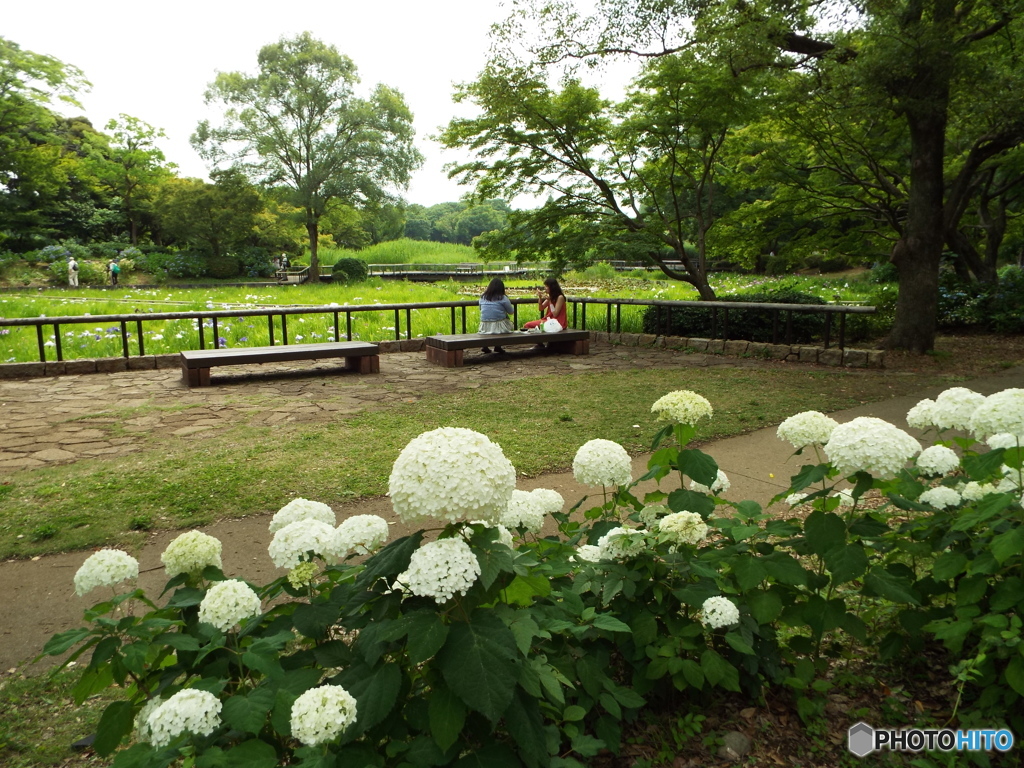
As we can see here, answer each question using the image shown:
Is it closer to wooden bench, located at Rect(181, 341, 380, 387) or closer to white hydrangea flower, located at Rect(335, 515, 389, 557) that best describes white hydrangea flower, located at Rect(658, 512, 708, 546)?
white hydrangea flower, located at Rect(335, 515, 389, 557)

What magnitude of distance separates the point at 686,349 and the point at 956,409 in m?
8.49

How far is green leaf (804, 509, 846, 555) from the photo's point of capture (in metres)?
1.69

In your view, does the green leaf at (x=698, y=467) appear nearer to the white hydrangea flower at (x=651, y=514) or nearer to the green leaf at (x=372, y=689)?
the white hydrangea flower at (x=651, y=514)

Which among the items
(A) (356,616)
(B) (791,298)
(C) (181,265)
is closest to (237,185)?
(C) (181,265)

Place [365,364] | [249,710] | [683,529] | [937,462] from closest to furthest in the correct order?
[249,710] < [683,529] < [937,462] < [365,364]

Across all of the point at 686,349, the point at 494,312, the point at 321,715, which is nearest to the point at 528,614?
the point at 321,715

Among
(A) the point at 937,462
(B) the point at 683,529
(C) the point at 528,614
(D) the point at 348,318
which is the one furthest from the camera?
(D) the point at 348,318

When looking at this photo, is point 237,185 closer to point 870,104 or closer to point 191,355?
point 191,355

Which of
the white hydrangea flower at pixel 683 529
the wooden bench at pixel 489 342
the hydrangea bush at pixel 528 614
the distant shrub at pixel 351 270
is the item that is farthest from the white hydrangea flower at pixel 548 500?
the distant shrub at pixel 351 270

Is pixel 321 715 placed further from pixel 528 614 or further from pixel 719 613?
pixel 719 613

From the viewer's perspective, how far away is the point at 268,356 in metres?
7.75

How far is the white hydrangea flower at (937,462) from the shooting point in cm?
203

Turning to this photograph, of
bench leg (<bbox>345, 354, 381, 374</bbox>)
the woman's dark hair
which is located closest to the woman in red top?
the woman's dark hair

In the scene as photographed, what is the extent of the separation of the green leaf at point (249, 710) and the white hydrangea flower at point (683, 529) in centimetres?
98
